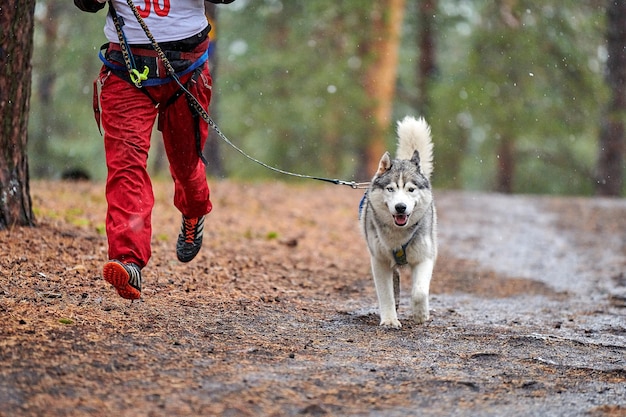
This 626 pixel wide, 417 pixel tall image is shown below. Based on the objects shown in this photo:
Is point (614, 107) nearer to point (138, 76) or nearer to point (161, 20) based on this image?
point (161, 20)

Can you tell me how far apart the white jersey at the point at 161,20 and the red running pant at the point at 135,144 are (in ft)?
0.83

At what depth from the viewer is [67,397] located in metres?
3.16

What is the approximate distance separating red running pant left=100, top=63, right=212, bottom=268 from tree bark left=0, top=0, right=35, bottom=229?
1.85 meters

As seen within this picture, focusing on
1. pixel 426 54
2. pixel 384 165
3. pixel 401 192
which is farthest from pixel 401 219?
pixel 426 54

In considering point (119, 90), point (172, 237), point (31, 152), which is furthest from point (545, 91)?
point (119, 90)

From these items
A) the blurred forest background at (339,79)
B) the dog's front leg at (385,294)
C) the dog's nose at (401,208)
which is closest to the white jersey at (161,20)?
the dog's nose at (401,208)

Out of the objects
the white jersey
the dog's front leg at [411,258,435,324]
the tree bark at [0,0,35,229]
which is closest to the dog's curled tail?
the dog's front leg at [411,258,435,324]

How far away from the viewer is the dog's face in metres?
5.39

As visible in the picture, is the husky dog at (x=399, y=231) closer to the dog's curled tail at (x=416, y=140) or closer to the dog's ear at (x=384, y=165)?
the dog's ear at (x=384, y=165)

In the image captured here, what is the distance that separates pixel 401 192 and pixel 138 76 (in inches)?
78.4

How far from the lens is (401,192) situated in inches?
215

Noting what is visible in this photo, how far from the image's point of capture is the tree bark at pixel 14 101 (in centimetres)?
603

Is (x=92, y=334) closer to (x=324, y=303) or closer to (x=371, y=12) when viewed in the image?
(x=324, y=303)

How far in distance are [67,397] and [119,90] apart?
6.66ft
